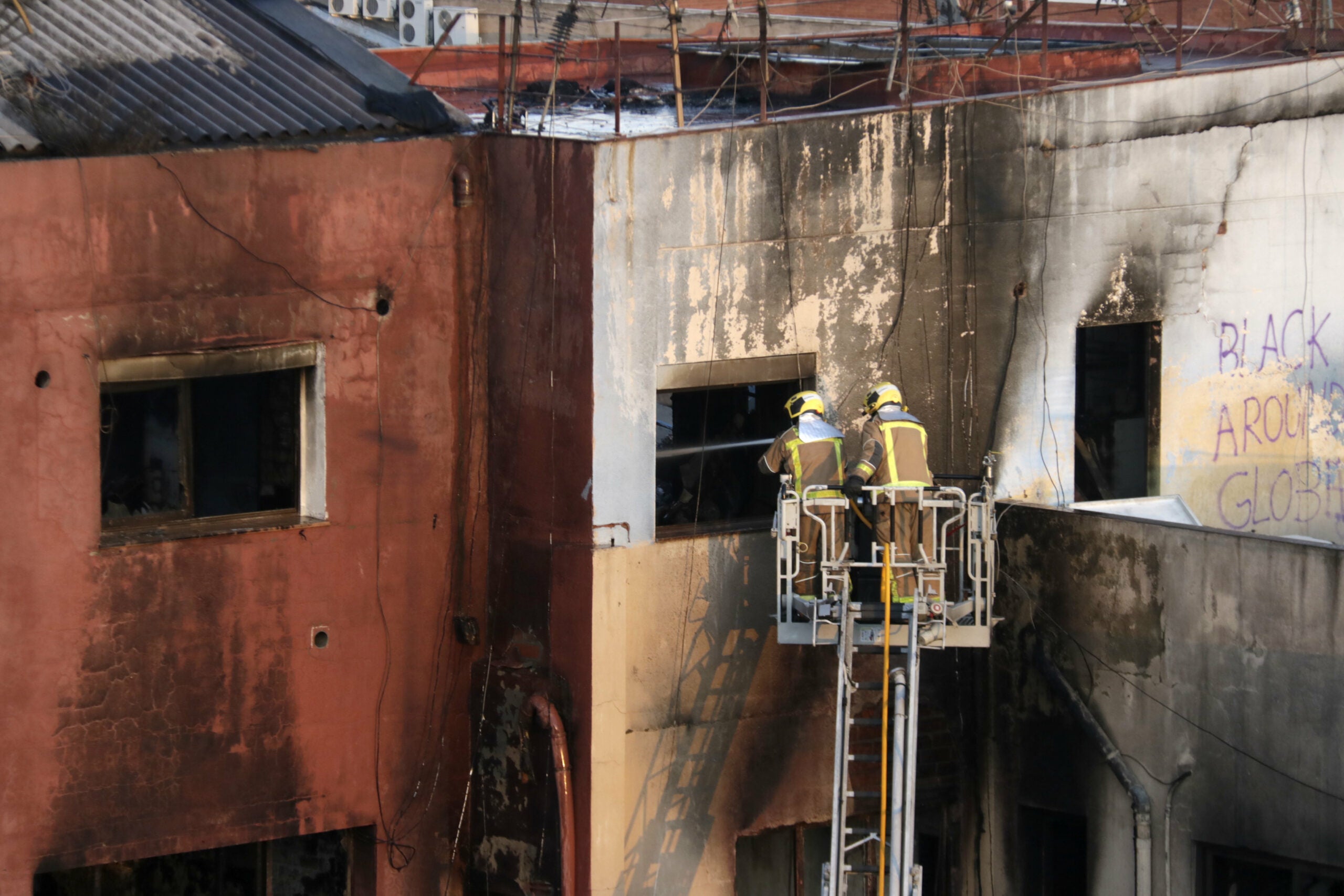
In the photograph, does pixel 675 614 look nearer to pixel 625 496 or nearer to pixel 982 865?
pixel 625 496

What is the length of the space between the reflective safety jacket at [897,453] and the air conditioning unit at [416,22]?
1105 cm

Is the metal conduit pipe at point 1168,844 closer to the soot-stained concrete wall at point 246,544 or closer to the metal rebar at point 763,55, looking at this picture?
the soot-stained concrete wall at point 246,544

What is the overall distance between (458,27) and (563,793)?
1124cm

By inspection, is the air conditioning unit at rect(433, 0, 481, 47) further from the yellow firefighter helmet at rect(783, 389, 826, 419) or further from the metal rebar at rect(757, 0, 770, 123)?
the yellow firefighter helmet at rect(783, 389, 826, 419)

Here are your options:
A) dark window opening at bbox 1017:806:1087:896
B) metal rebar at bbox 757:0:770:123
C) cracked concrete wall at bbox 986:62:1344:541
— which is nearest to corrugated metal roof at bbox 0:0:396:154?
metal rebar at bbox 757:0:770:123

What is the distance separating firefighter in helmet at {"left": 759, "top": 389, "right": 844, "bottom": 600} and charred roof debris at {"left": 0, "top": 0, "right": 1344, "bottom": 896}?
0.14 ft

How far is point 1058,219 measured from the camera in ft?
42.0

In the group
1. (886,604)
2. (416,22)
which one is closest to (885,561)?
(886,604)

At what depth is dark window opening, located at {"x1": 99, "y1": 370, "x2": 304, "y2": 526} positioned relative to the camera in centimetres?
1212

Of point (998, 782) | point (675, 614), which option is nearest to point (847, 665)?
point (675, 614)

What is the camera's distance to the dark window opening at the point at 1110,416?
1372 cm

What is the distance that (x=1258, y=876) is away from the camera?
11727 mm

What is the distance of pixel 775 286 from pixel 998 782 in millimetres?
4310

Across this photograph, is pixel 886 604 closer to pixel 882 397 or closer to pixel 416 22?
Answer: pixel 882 397
